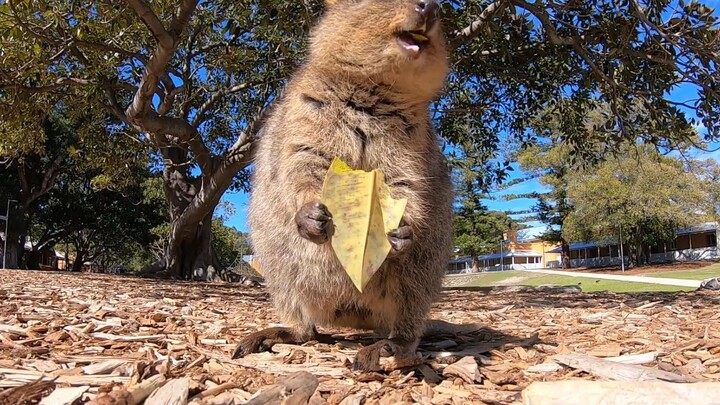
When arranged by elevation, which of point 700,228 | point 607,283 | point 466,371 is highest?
point 700,228

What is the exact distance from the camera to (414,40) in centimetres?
336

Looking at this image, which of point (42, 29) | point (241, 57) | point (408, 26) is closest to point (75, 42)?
point (42, 29)

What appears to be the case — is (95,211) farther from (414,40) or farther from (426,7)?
(426,7)

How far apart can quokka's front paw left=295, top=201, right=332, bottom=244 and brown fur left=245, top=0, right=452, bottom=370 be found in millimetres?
161

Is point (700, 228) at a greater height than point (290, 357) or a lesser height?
greater

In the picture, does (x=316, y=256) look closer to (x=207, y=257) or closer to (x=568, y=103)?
(x=568, y=103)

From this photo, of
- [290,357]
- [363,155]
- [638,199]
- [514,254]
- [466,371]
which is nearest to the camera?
[466,371]

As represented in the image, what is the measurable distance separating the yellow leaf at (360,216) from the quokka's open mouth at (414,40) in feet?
2.57

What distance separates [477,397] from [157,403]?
4.33 feet

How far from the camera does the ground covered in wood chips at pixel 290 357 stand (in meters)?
2.36

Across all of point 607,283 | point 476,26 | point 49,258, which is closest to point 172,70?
point 476,26

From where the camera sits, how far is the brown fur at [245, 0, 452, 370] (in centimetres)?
329

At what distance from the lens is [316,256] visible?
10.9 feet

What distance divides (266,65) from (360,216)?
7877mm
